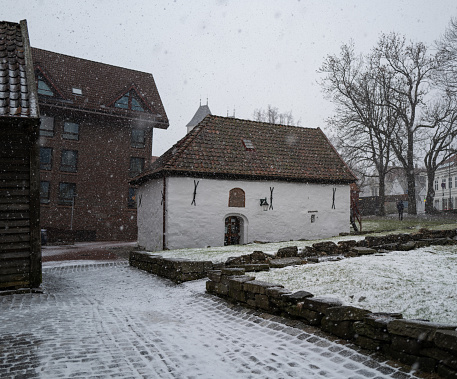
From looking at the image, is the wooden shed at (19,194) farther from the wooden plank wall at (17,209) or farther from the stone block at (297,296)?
the stone block at (297,296)

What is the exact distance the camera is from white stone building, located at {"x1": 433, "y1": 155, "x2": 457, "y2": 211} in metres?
57.3

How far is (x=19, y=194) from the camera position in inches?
356

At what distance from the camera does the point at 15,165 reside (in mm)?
9055

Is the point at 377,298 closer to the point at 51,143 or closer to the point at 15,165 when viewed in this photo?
the point at 15,165

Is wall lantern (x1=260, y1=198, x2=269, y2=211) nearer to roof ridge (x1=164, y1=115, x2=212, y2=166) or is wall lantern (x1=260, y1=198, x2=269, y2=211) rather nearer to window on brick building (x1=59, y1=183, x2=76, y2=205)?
roof ridge (x1=164, y1=115, x2=212, y2=166)

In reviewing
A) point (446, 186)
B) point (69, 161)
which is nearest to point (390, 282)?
point (69, 161)

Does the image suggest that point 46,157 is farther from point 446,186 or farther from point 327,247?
point 446,186

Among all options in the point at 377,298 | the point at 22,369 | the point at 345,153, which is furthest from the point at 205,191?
the point at 345,153

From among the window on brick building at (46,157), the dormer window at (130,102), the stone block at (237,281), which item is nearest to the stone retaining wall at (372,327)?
the stone block at (237,281)

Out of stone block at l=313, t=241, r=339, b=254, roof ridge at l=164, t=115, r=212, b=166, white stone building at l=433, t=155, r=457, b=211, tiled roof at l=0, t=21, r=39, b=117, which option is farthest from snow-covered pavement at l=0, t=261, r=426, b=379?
white stone building at l=433, t=155, r=457, b=211

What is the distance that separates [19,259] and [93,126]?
24.8m

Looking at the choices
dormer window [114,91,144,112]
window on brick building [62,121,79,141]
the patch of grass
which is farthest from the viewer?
dormer window [114,91,144,112]

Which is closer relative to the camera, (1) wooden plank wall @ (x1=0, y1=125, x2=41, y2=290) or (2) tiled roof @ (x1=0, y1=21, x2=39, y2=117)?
(2) tiled roof @ (x1=0, y1=21, x2=39, y2=117)

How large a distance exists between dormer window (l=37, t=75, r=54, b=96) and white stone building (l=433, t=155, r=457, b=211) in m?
51.5
